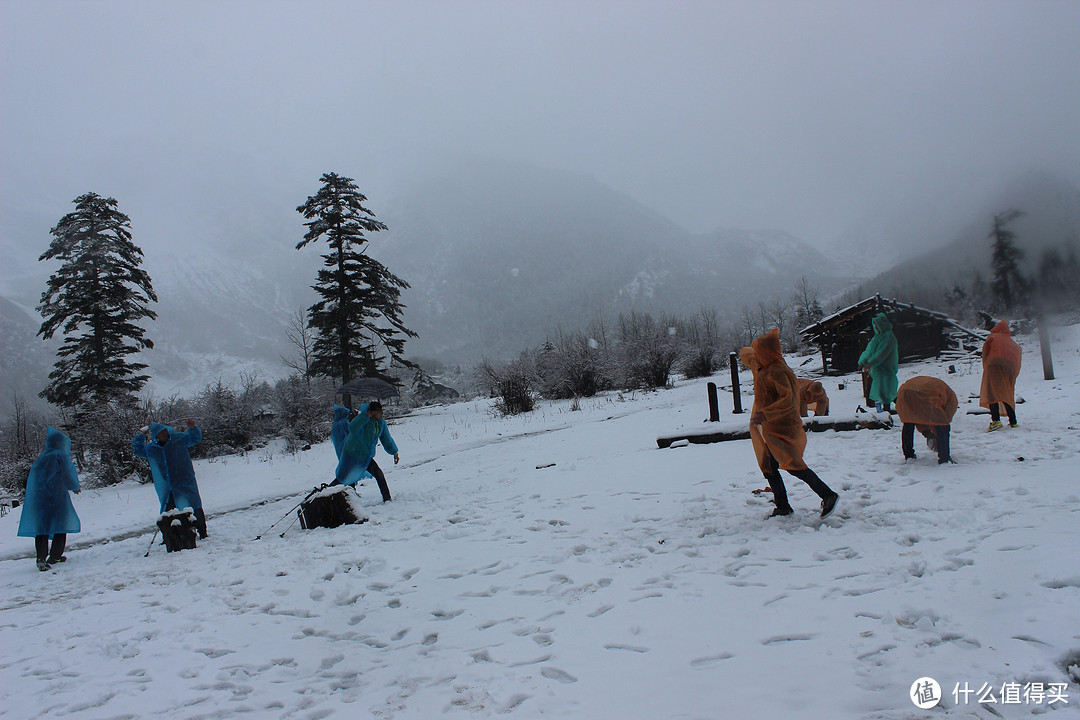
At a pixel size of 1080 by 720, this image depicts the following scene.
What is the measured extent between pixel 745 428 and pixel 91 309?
23.9 meters

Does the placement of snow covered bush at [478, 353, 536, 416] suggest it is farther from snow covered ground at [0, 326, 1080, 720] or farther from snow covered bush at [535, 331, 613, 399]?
snow covered ground at [0, 326, 1080, 720]

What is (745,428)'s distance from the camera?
9.63 m

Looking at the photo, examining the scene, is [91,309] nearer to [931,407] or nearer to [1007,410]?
[931,407]

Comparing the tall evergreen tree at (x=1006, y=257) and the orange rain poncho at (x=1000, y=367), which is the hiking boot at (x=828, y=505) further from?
the orange rain poncho at (x=1000, y=367)

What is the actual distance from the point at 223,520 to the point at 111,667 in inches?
258

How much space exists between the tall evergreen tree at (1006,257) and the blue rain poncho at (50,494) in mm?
10933

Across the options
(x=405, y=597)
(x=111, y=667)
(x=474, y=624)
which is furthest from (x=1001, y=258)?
(x=111, y=667)

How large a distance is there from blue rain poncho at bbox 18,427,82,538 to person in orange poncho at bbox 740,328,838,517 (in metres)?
9.03

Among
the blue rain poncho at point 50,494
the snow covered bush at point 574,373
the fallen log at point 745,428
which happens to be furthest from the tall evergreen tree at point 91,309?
the fallen log at point 745,428

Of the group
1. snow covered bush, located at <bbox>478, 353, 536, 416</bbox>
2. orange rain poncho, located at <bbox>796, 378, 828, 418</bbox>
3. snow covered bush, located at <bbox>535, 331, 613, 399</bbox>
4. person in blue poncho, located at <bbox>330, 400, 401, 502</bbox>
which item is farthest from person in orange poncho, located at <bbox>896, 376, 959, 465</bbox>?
snow covered bush, located at <bbox>535, 331, 613, 399</bbox>

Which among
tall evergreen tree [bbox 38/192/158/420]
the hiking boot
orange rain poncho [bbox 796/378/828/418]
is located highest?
tall evergreen tree [bbox 38/192/158/420]

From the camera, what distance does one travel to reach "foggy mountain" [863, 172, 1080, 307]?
3.94 m

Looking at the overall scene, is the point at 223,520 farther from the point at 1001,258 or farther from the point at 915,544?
the point at 1001,258

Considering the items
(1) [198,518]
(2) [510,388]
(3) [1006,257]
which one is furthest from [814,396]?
(2) [510,388]
